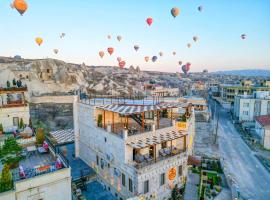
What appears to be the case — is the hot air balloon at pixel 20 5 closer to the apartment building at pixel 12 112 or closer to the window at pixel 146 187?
the apartment building at pixel 12 112

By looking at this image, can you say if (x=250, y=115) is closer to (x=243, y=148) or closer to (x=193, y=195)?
(x=243, y=148)

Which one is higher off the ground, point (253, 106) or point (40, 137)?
point (40, 137)

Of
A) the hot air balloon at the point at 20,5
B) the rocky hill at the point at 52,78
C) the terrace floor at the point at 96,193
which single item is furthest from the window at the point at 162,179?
the rocky hill at the point at 52,78

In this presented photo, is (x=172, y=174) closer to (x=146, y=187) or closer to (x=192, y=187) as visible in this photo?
(x=192, y=187)

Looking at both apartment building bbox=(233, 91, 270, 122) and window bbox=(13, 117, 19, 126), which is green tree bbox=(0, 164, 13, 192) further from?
apartment building bbox=(233, 91, 270, 122)

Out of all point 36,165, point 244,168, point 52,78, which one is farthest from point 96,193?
point 52,78

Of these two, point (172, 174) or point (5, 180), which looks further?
point (172, 174)

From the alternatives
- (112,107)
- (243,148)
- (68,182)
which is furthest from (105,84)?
(68,182)
